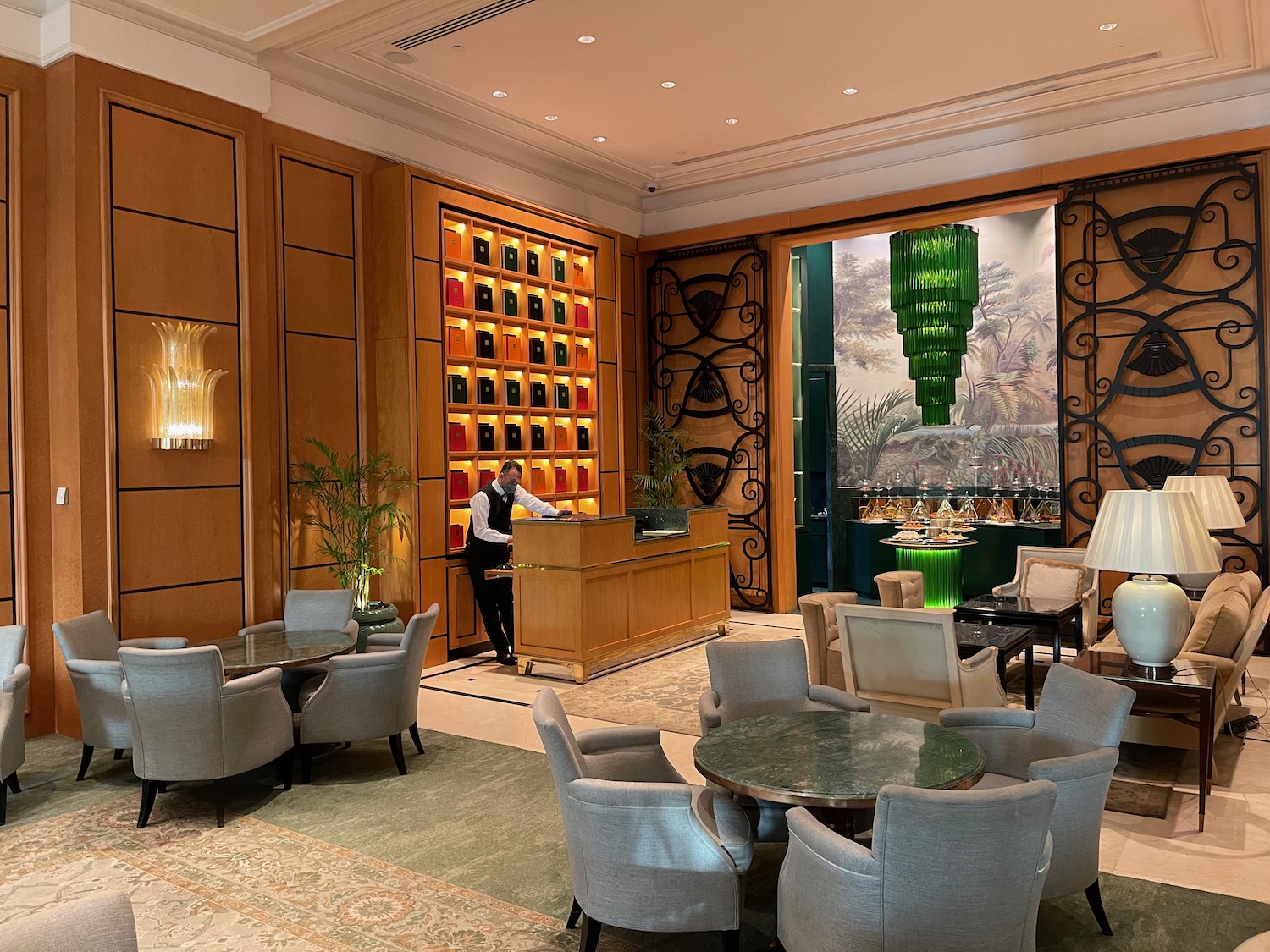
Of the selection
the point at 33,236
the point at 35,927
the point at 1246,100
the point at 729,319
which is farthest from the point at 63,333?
the point at 1246,100

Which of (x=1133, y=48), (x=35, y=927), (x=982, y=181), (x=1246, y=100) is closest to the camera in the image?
(x=35, y=927)

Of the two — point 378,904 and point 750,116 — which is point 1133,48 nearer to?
point 750,116

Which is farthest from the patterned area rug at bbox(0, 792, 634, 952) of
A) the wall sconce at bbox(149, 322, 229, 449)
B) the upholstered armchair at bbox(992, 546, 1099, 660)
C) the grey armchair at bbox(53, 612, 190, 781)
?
the upholstered armchair at bbox(992, 546, 1099, 660)

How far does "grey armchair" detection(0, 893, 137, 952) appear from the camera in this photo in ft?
5.60

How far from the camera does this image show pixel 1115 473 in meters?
7.95

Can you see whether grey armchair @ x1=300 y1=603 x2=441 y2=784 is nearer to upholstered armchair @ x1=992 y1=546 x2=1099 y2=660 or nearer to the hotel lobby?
the hotel lobby

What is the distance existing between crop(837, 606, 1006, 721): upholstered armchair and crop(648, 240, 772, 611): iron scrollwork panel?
513cm

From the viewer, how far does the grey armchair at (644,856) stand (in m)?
2.85

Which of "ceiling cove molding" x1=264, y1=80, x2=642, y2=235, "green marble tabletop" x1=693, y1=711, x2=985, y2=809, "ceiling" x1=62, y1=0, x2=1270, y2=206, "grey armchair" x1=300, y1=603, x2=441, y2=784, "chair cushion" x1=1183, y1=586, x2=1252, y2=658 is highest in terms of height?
"ceiling" x1=62, y1=0, x2=1270, y2=206

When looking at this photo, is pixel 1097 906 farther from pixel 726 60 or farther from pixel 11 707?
pixel 726 60

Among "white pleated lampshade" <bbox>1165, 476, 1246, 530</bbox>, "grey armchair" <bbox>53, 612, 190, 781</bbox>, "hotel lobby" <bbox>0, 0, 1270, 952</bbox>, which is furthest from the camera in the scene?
"white pleated lampshade" <bbox>1165, 476, 1246, 530</bbox>

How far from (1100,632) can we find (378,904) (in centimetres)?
665

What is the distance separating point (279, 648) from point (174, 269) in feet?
8.70

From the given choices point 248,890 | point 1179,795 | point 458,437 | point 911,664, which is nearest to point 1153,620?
point 1179,795
